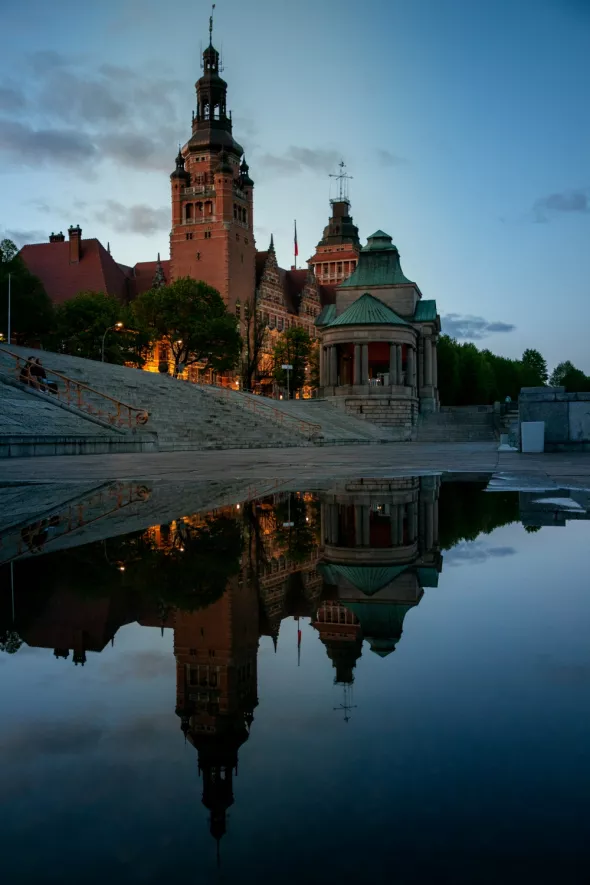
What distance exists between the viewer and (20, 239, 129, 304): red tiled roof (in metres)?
85.3

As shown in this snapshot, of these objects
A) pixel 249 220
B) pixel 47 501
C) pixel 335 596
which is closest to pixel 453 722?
pixel 335 596

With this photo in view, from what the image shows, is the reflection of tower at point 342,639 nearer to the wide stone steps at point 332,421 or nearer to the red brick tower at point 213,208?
the wide stone steps at point 332,421

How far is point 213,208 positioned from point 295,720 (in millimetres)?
91302

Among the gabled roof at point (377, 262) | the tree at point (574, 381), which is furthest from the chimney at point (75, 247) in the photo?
the tree at point (574, 381)

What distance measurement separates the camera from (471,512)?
686 cm

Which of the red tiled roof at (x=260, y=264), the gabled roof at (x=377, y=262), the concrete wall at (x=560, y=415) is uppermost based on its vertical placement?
the red tiled roof at (x=260, y=264)

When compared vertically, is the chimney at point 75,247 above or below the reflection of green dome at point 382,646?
above

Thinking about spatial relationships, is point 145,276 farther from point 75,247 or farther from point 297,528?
point 297,528

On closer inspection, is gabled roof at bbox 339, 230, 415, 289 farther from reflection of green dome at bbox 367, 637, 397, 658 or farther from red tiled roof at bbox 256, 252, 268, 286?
reflection of green dome at bbox 367, 637, 397, 658

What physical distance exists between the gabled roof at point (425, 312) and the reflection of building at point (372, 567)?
188ft

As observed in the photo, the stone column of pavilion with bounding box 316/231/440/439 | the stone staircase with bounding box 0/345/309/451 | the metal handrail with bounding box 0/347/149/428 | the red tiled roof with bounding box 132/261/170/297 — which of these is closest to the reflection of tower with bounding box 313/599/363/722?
the metal handrail with bounding box 0/347/149/428

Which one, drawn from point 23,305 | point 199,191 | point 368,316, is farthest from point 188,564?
point 199,191

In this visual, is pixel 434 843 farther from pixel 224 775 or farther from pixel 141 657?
pixel 141 657

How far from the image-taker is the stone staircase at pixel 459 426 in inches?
2167
